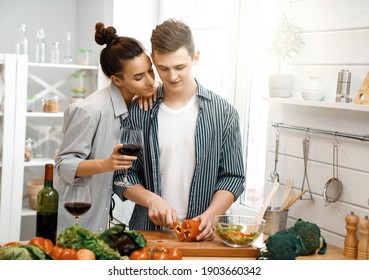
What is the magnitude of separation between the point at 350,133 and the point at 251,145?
3.29ft

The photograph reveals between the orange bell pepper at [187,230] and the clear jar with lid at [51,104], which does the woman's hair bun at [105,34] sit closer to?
the orange bell pepper at [187,230]

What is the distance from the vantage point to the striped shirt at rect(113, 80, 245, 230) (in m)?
2.67

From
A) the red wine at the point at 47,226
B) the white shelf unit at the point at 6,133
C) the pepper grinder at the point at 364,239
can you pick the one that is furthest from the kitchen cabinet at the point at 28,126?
the pepper grinder at the point at 364,239

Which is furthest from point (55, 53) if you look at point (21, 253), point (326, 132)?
point (21, 253)

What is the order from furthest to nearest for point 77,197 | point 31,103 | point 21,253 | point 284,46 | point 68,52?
point 68,52, point 31,103, point 284,46, point 77,197, point 21,253

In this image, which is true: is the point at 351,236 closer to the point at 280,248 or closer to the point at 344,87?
the point at 280,248

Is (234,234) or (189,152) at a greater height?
(189,152)

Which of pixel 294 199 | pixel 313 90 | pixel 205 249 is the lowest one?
pixel 205 249

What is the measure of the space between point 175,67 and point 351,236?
0.95 m

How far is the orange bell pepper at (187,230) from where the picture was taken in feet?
8.04

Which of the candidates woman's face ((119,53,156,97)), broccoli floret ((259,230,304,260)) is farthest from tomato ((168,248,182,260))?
woman's face ((119,53,156,97))

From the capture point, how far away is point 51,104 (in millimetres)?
4559

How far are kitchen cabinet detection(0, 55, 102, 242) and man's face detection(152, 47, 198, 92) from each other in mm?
1974

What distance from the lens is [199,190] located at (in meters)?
2.68
